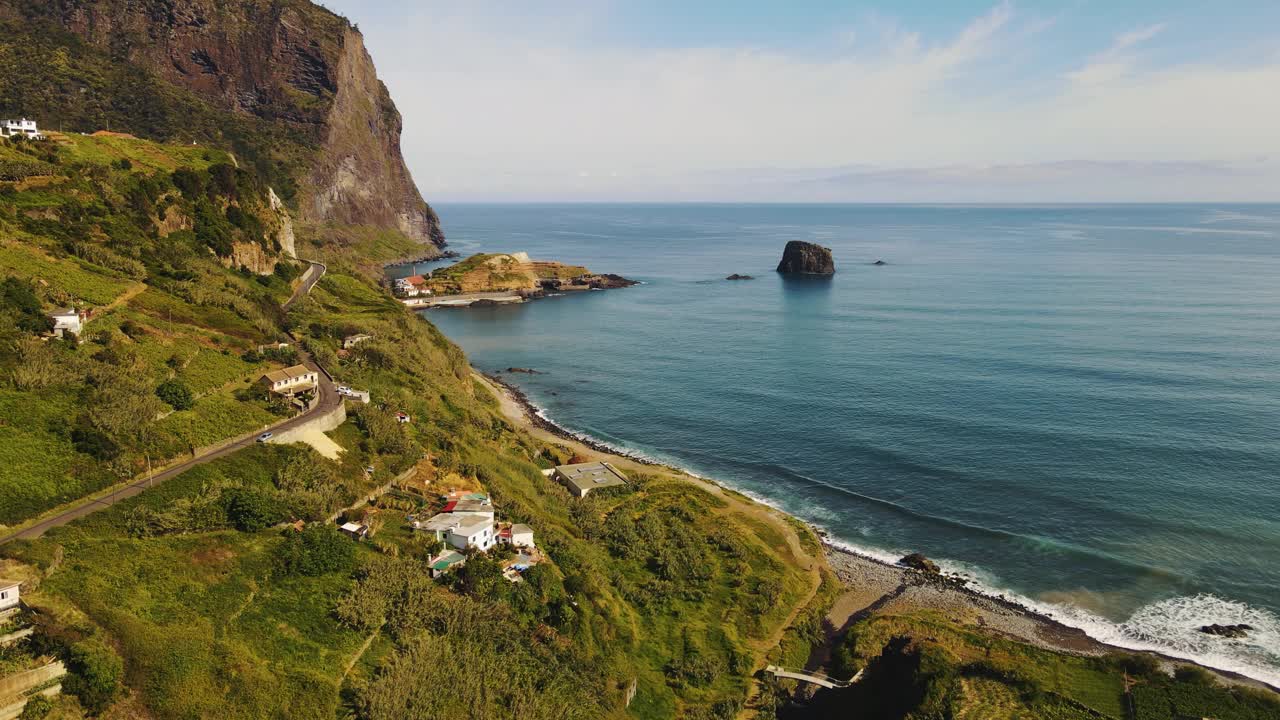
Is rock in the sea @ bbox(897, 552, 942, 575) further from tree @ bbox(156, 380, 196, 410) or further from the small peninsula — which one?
the small peninsula

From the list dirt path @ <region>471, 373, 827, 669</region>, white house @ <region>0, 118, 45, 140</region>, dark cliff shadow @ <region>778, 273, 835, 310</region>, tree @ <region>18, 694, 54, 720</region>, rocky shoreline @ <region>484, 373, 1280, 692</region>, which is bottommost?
rocky shoreline @ <region>484, 373, 1280, 692</region>

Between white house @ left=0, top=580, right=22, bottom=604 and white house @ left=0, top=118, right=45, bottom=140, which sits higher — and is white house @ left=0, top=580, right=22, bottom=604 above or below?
below

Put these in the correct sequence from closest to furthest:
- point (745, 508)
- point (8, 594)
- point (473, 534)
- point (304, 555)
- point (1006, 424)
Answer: point (8, 594) < point (304, 555) < point (473, 534) < point (745, 508) < point (1006, 424)

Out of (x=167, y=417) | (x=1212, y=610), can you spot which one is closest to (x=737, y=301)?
(x=1212, y=610)

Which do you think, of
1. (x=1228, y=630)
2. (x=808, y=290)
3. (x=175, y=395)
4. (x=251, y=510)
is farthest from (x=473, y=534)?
(x=808, y=290)

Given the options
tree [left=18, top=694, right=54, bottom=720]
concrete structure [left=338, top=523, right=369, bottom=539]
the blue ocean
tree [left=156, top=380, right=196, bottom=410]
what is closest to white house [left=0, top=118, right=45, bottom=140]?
tree [left=156, top=380, right=196, bottom=410]

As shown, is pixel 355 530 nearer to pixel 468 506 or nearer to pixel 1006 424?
pixel 468 506
